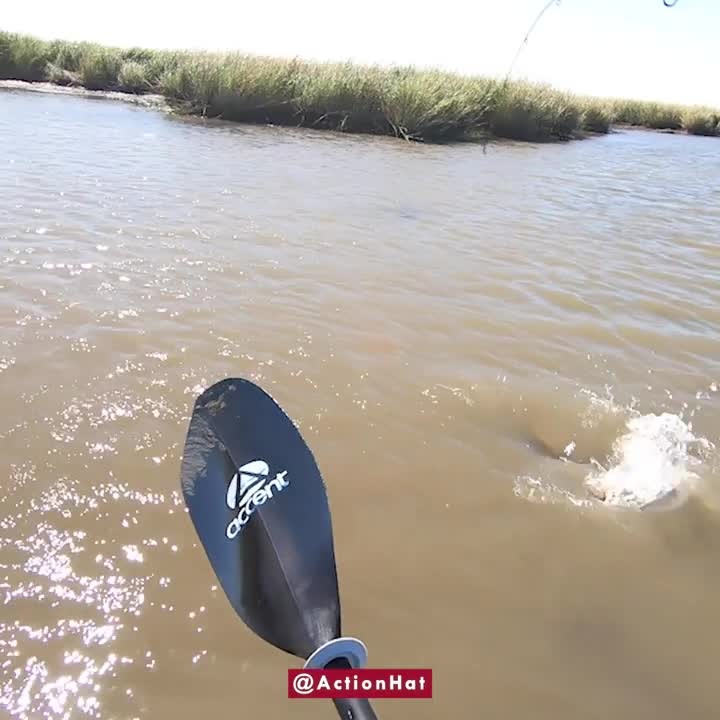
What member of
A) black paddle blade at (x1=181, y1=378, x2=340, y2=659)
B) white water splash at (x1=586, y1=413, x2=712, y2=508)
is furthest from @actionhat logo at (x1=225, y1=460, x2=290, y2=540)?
white water splash at (x1=586, y1=413, x2=712, y2=508)

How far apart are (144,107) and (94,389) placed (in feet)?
43.8

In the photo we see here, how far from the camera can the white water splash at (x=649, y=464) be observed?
8.23ft

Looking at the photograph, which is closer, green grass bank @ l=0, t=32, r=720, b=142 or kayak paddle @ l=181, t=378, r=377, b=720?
kayak paddle @ l=181, t=378, r=377, b=720

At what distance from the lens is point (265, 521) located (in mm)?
1747

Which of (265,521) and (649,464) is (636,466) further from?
(265,521)

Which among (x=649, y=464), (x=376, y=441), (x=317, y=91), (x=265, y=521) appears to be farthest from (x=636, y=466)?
(x=317, y=91)

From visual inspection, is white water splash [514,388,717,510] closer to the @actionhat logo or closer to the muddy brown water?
the muddy brown water

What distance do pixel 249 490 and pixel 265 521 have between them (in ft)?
0.33

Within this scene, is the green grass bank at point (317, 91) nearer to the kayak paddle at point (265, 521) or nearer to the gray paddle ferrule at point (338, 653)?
the kayak paddle at point (265, 521)

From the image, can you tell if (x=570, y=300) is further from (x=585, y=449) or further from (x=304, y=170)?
(x=304, y=170)

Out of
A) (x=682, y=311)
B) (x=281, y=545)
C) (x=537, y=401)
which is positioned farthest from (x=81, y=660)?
(x=682, y=311)

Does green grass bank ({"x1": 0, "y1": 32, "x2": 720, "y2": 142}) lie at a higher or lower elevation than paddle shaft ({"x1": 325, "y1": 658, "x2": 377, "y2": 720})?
→ higher

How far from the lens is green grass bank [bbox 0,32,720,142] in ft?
44.7

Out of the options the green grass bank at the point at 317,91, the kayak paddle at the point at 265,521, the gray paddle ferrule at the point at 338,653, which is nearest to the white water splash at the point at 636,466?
the kayak paddle at the point at 265,521
